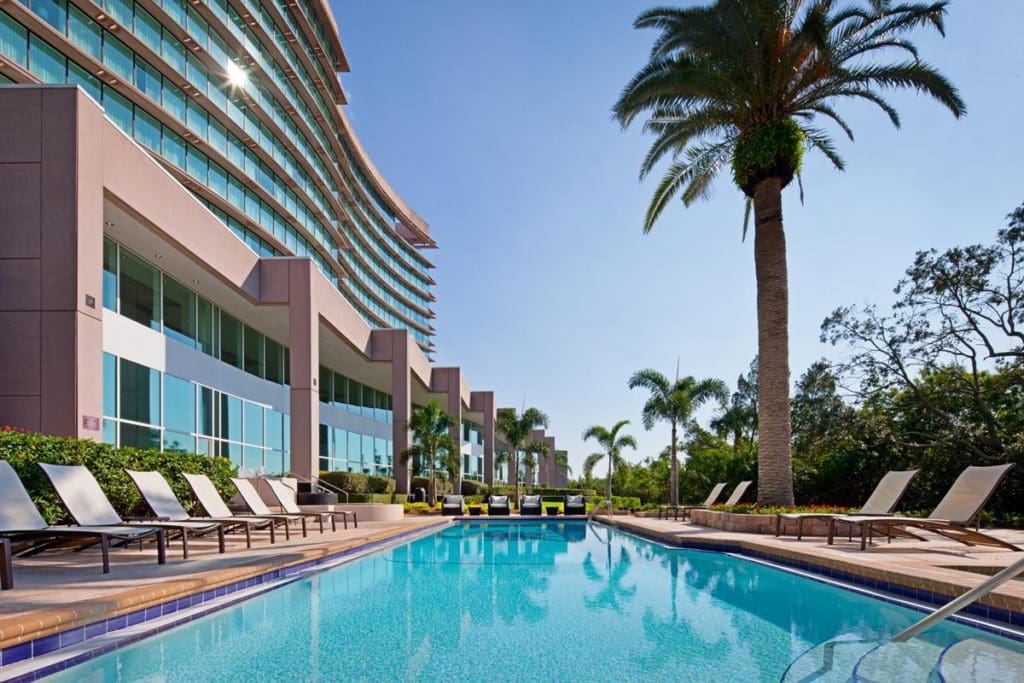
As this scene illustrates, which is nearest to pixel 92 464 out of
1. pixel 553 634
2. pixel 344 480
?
pixel 553 634

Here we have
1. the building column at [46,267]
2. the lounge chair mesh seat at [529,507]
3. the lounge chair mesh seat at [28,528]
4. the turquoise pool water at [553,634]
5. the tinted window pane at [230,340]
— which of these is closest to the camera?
the turquoise pool water at [553,634]


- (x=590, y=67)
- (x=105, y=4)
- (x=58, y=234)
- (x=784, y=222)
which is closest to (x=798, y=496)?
(x=784, y=222)

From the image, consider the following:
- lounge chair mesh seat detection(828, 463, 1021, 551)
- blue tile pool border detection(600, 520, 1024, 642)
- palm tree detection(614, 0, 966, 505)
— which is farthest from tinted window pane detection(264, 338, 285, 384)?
lounge chair mesh seat detection(828, 463, 1021, 551)

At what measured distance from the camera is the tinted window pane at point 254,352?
20.4 m

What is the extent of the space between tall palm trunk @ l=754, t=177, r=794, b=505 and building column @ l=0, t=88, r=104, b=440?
1108 cm

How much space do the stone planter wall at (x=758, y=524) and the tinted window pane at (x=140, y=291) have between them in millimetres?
11846

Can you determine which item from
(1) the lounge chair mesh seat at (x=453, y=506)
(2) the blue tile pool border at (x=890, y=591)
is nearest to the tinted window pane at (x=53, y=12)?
(1) the lounge chair mesh seat at (x=453, y=506)

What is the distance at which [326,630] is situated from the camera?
224 inches

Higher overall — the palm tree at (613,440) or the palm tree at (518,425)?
the palm tree at (518,425)

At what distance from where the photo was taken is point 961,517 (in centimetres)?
870

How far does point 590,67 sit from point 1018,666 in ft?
47.4

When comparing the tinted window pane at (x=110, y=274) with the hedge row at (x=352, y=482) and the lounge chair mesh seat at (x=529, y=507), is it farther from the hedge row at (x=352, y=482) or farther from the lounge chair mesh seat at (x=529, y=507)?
the lounge chair mesh seat at (x=529, y=507)

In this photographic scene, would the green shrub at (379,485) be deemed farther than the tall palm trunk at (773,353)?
Yes

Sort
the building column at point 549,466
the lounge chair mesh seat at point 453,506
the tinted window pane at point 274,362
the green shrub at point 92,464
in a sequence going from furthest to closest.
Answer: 1. the building column at point 549,466
2. the lounge chair mesh seat at point 453,506
3. the tinted window pane at point 274,362
4. the green shrub at point 92,464
